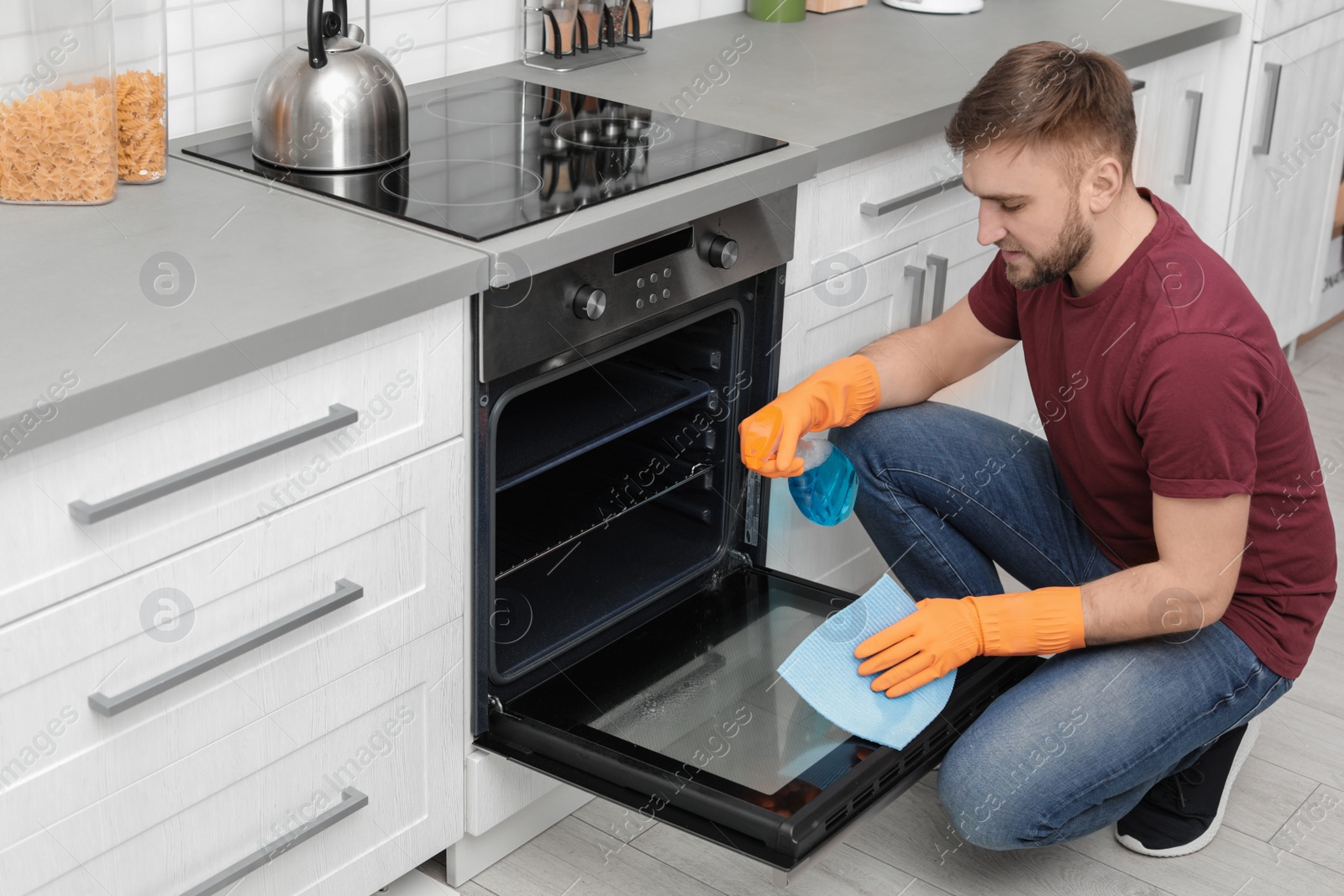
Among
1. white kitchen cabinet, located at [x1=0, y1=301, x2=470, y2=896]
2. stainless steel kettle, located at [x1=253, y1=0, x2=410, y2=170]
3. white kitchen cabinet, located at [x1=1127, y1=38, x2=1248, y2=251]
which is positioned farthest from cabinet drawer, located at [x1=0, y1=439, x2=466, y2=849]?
white kitchen cabinet, located at [x1=1127, y1=38, x2=1248, y2=251]

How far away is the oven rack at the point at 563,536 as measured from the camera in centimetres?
190

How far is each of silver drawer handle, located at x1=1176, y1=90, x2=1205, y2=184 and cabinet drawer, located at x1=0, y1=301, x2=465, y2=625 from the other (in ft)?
6.25

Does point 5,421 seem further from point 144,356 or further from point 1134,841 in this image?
point 1134,841

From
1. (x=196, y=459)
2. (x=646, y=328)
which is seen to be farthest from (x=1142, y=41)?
(x=196, y=459)

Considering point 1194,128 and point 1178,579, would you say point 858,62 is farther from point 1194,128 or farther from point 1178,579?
point 1178,579

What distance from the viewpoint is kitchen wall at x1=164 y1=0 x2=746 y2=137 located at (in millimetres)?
1898

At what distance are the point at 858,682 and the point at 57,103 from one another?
3.65ft

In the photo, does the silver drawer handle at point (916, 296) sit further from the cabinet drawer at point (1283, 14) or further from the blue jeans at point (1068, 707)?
the cabinet drawer at point (1283, 14)

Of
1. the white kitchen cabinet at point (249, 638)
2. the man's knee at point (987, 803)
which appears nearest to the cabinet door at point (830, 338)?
the man's knee at point (987, 803)

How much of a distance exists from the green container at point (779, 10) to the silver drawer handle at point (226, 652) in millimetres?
1533

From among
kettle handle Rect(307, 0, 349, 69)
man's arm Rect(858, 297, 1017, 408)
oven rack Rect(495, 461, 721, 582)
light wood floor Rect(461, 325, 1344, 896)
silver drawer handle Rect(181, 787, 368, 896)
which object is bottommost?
light wood floor Rect(461, 325, 1344, 896)

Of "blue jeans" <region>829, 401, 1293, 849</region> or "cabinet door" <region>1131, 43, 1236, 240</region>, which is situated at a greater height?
"cabinet door" <region>1131, 43, 1236, 240</region>

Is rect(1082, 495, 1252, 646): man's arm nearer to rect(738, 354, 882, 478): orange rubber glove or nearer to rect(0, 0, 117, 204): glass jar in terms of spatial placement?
rect(738, 354, 882, 478): orange rubber glove

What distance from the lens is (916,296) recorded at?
2336 mm
